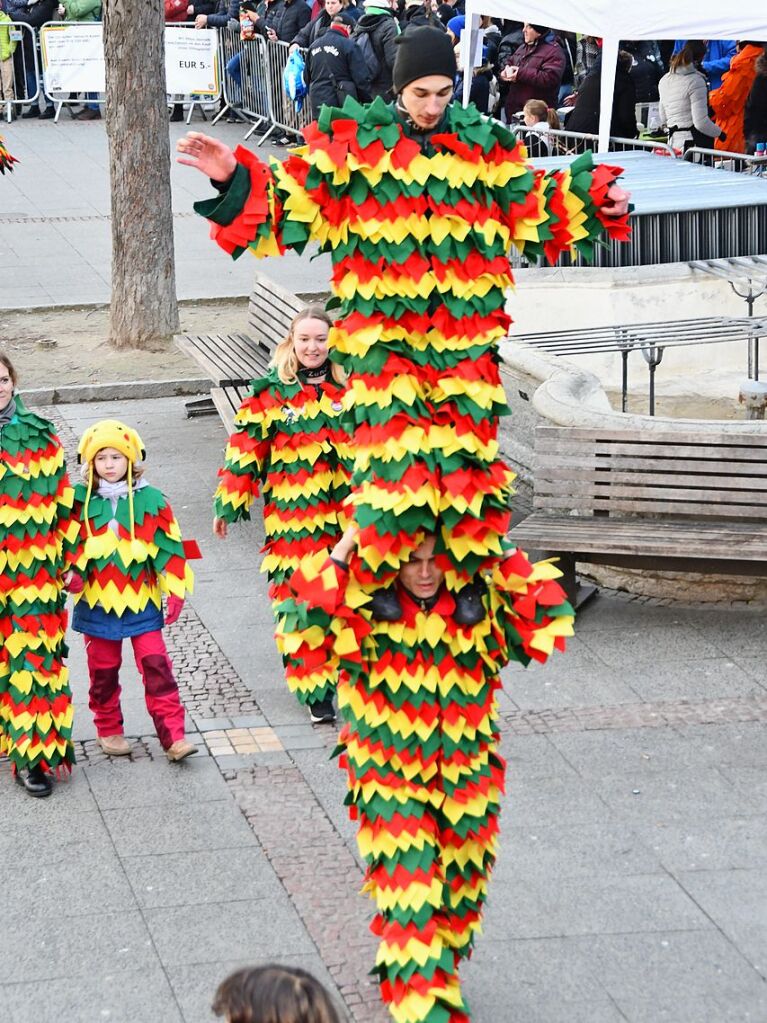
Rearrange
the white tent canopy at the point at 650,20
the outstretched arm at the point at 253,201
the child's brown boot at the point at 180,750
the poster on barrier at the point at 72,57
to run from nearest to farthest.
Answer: the outstretched arm at the point at 253,201 → the child's brown boot at the point at 180,750 → the white tent canopy at the point at 650,20 → the poster on barrier at the point at 72,57

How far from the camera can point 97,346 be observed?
13914mm

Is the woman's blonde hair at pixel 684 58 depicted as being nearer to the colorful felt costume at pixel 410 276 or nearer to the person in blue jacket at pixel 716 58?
the person in blue jacket at pixel 716 58

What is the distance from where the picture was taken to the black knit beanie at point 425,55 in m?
4.64

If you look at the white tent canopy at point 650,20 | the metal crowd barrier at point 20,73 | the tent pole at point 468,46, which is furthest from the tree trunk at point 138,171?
the metal crowd barrier at point 20,73

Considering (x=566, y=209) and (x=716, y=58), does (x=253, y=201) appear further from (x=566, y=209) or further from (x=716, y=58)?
(x=716, y=58)

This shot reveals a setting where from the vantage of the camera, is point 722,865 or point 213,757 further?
point 213,757

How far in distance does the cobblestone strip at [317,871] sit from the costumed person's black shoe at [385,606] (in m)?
1.19

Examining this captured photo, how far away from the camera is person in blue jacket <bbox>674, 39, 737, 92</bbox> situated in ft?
63.4

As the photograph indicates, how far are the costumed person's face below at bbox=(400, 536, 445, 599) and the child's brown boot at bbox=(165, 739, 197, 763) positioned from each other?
7.38ft

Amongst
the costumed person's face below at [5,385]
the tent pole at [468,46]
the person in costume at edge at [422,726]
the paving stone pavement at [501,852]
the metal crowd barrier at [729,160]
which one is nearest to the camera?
the person in costume at edge at [422,726]

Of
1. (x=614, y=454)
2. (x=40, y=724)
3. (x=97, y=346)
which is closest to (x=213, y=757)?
(x=40, y=724)

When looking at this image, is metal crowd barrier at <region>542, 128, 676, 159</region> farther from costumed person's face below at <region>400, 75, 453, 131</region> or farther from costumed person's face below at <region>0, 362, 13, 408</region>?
costumed person's face below at <region>400, 75, 453, 131</region>

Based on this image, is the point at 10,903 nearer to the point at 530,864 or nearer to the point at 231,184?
the point at 530,864

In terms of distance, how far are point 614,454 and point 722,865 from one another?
261 centimetres
